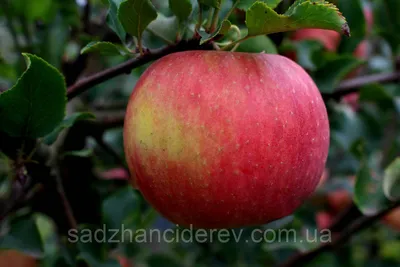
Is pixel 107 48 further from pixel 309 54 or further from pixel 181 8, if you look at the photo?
pixel 309 54

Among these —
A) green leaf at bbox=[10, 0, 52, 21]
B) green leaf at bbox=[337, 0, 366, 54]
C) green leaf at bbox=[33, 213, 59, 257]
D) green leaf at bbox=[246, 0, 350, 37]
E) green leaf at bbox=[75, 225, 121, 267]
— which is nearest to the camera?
green leaf at bbox=[246, 0, 350, 37]

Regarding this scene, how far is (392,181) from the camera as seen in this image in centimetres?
82

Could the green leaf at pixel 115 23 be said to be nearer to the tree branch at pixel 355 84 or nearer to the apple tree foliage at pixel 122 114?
the apple tree foliage at pixel 122 114

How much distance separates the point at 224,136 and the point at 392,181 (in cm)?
46

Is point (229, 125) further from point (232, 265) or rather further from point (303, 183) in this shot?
point (232, 265)

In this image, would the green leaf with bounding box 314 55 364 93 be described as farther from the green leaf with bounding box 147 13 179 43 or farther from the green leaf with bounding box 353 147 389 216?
the green leaf with bounding box 147 13 179 43

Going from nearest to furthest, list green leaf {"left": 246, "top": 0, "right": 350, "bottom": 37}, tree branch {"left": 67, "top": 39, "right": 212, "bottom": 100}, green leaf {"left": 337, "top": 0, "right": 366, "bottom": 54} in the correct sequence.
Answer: green leaf {"left": 246, "top": 0, "right": 350, "bottom": 37}
tree branch {"left": 67, "top": 39, "right": 212, "bottom": 100}
green leaf {"left": 337, "top": 0, "right": 366, "bottom": 54}

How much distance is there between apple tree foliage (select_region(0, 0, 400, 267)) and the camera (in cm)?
56

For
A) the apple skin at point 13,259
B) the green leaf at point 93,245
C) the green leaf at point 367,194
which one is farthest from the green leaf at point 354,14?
the apple skin at point 13,259

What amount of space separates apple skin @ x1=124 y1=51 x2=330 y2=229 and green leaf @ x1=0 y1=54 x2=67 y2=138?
0.10m

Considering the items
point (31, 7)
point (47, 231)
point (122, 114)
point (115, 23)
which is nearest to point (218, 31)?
point (115, 23)

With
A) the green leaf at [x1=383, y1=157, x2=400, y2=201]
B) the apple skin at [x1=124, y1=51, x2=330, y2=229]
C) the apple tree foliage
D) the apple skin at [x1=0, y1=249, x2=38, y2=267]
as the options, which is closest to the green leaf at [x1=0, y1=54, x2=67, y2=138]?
the apple tree foliage

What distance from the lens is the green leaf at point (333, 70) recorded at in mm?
845

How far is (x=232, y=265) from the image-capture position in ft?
3.90
